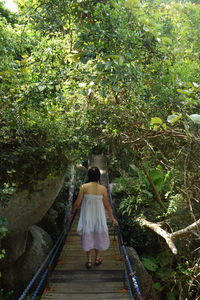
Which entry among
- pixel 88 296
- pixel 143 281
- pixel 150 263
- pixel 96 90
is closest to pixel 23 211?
pixel 88 296

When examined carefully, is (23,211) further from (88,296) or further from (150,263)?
(150,263)

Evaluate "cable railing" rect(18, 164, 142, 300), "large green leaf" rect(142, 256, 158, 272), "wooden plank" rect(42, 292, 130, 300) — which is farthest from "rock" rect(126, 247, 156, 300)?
"wooden plank" rect(42, 292, 130, 300)

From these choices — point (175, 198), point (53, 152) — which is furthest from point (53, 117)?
point (175, 198)

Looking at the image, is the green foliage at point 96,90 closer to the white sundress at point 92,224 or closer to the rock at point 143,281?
the rock at point 143,281

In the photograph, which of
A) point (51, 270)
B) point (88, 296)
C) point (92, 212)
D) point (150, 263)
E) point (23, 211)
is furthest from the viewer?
point (150, 263)

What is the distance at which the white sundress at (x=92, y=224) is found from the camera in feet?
11.4

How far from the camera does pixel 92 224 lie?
3.51 metres

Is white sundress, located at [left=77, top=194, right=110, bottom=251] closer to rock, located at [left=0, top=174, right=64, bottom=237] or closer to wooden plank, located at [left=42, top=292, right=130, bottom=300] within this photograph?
wooden plank, located at [left=42, top=292, right=130, bottom=300]

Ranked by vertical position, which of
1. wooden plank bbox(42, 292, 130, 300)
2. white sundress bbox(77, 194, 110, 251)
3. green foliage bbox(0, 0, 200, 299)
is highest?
green foliage bbox(0, 0, 200, 299)

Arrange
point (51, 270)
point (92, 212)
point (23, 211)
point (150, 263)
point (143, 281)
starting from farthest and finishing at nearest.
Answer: point (150, 263) < point (143, 281) < point (51, 270) < point (23, 211) < point (92, 212)

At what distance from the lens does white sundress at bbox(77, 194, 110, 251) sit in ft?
11.4

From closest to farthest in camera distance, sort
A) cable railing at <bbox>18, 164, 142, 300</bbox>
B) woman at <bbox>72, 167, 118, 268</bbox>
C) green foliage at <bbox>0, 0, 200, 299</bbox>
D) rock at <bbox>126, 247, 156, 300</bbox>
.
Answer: green foliage at <bbox>0, 0, 200, 299</bbox> → cable railing at <bbox>18, 164, 142, 300</bbox> → woman at <bbox>72, 167, 118, 268</bbox> → rock at <bbox>126, 247, 156, 300</bbox>

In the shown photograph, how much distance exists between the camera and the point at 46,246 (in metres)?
5.56

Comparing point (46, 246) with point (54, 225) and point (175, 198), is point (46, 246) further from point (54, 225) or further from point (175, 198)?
point (175, 198)
